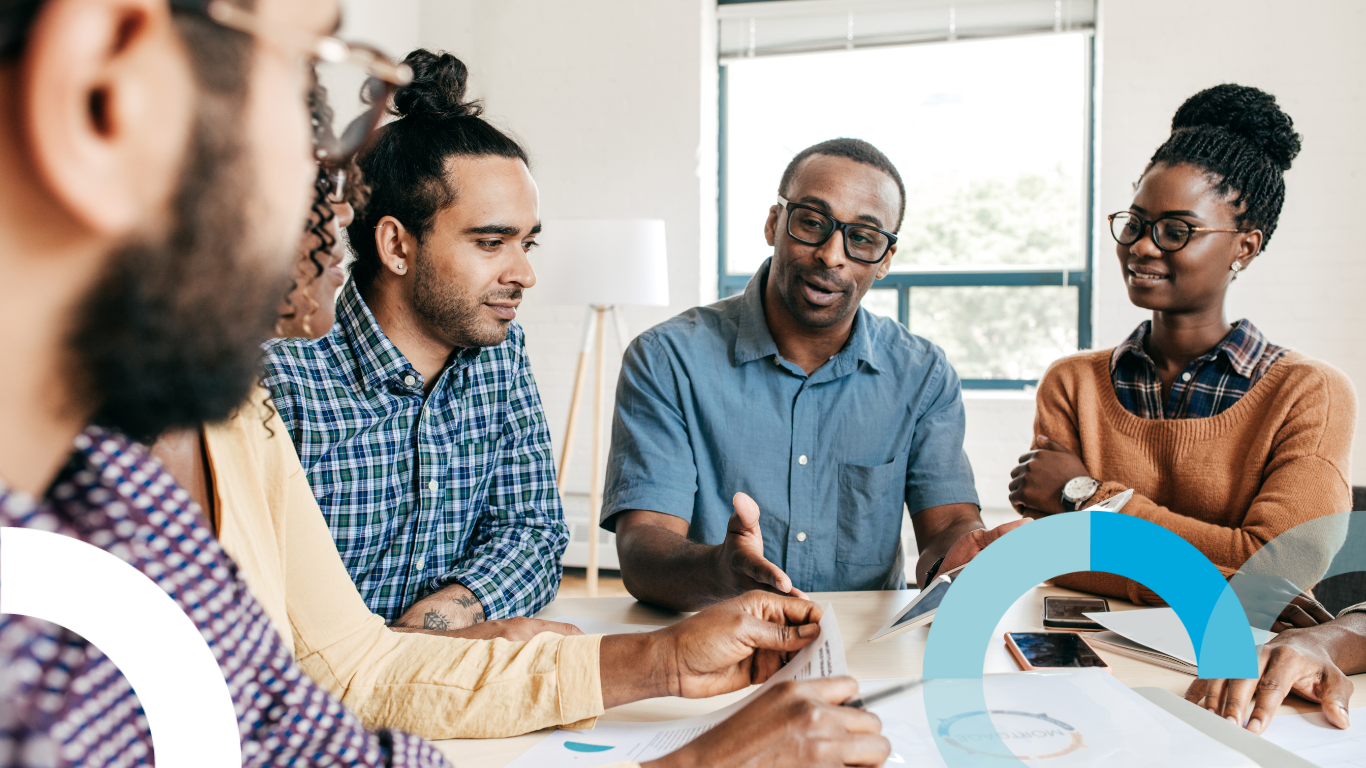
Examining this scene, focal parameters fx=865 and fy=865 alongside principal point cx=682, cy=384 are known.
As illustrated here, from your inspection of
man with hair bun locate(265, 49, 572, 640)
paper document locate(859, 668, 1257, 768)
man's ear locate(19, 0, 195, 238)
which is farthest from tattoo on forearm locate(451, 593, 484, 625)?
man's ear locate(19, 0, 195, 238)

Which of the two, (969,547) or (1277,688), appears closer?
(1277,688)

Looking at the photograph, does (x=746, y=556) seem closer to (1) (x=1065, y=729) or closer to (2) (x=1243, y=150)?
(1) (x=1065, y=729)

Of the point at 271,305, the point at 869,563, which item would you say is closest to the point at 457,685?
the point at 271,305

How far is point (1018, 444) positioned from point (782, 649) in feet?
11.1

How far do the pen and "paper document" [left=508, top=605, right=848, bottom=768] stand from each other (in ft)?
0.11

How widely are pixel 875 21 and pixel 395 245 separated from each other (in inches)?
132

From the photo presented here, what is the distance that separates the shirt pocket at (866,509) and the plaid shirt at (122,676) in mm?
1229

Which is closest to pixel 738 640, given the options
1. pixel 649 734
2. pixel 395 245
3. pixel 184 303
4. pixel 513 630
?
pixel 649 734

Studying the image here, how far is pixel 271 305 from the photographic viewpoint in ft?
1.58

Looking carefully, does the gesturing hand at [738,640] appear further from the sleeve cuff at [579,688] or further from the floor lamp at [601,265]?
the floor lamp at [601,265]

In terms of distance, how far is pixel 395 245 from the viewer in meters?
1.76

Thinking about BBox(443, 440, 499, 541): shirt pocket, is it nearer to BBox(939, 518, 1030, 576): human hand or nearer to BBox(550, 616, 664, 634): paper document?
BBox(550, 616, 664, 634): paper document

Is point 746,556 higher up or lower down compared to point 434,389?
lower down

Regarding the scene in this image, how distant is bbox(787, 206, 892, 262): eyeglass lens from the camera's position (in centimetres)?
184
